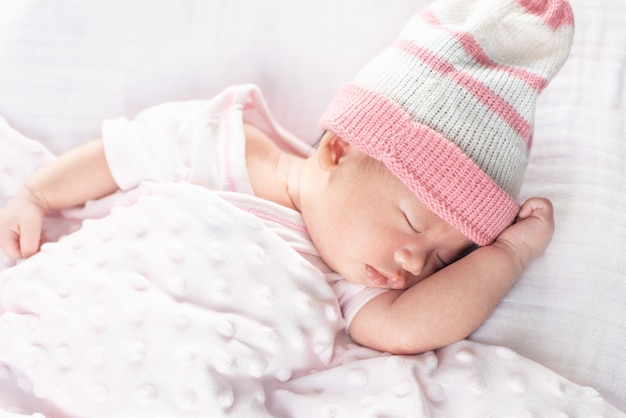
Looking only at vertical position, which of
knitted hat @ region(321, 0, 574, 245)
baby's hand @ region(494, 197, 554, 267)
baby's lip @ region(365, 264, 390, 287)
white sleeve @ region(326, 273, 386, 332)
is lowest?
white sleeve @ region(326, 273, 386, 332)

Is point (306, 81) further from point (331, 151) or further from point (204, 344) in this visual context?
point (204, 344)

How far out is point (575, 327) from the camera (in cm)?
109

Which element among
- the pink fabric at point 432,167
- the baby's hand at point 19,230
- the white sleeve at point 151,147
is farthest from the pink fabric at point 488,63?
the baby's hand at point 19,230

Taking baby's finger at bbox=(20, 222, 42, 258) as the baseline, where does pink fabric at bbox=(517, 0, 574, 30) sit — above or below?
above

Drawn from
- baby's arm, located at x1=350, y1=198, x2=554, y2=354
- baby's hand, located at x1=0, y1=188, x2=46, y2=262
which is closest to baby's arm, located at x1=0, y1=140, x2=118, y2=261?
baby's hand, located at x1=0, y1=188, x2=46, y2=262

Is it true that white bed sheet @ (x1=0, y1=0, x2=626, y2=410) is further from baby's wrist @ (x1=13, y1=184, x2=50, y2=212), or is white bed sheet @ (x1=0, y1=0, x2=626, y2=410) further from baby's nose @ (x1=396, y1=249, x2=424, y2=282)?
baby's nose @ (x1=396, y1=249, x2=424, y2=282)

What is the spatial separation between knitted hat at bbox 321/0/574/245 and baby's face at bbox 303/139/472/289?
0.04 metres

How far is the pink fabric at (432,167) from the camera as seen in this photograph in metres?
0.99

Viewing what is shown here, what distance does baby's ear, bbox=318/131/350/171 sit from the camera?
1077mm

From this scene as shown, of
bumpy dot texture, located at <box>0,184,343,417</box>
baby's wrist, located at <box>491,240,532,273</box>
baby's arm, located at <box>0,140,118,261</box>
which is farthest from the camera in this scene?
baby's arm, located at <box>0,140,118,261</box>

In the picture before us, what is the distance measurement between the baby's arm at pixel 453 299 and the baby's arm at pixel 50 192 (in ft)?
1.67

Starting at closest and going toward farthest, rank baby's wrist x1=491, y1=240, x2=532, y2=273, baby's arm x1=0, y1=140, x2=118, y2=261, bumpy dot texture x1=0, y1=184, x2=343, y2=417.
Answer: bumpy dot texture x1=0, y1=184, x2=343, y2=417 < baby's wrist x1=491, y1=240, x2=532, y2=273 < baby's arm x1=0, y1=140, x2=118, y2=261

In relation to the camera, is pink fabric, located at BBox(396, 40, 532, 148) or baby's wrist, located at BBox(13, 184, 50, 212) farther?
baby's wrist, located at BBox(13, 184, 50, 212)

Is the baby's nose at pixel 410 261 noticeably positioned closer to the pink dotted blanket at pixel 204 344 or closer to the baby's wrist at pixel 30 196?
the pink dotted blanket at pixel 204 344
